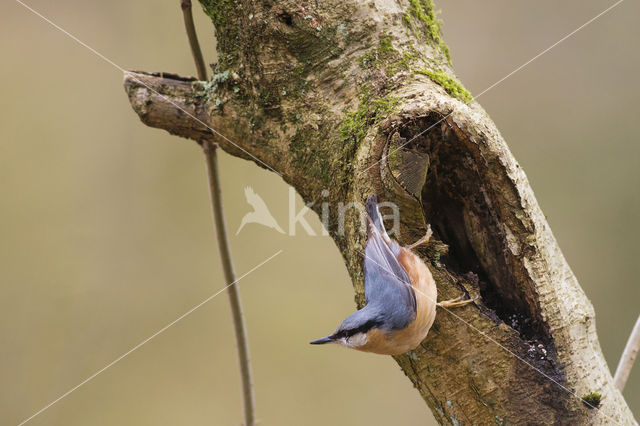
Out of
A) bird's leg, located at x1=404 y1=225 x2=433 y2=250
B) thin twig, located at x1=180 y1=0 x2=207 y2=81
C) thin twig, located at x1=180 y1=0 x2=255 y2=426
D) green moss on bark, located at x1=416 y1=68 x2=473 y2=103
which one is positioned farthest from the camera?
thin twig, located at x1=180 y1=0 x2=255 y2=426

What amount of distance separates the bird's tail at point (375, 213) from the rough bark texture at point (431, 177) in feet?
0.08

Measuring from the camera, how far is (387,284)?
141 centimetres

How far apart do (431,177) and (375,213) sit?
0.69 ft

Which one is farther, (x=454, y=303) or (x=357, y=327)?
(x=357, y=327)

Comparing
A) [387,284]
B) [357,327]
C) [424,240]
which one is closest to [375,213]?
[424,240]

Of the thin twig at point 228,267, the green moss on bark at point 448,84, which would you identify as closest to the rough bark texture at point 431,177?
the green moss on bark at point 448,84

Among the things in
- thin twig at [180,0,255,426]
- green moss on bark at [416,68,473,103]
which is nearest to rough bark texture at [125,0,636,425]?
green moss on bark at [416,68,473,103]

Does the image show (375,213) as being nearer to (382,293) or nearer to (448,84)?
(382,293)

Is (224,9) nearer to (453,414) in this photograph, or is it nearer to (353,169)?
(353,169)

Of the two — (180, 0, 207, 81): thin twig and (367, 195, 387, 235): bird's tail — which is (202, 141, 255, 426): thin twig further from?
(367, 195, 387, 235): bird's tail

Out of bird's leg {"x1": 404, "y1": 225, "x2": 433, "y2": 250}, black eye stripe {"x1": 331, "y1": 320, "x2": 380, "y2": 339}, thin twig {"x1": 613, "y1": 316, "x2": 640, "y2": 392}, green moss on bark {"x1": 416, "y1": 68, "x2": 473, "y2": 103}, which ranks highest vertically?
green moss on bark {"x1": 416, "y1": 68, "x2": 473, "y2": 103}

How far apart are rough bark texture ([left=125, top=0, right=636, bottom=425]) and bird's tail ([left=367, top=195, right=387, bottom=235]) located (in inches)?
0.9

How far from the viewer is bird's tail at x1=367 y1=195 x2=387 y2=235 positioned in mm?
1251

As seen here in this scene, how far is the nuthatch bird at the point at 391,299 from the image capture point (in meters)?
1.28
